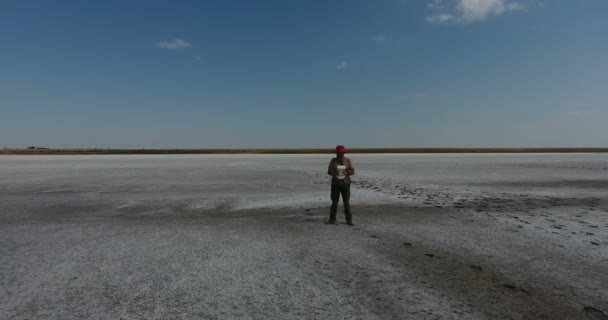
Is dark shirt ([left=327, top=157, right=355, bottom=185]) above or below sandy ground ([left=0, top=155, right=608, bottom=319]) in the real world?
above

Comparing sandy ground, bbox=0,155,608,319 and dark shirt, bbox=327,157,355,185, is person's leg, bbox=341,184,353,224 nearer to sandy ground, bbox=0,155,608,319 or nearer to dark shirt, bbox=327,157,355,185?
dark shirt, bbox=327,157,355,185

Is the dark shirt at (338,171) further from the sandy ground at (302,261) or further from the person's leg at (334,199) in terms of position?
the sandy ground at (302,261)

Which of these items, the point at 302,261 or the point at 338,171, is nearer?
the point at 302,261

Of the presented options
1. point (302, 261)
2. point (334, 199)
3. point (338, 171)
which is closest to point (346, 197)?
point (334, 199)

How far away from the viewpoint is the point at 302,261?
580cm

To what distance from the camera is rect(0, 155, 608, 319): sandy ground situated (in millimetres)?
4152

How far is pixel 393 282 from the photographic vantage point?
489cm

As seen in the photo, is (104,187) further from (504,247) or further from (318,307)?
(504,247)

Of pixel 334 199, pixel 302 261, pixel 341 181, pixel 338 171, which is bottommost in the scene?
pixel 302 261

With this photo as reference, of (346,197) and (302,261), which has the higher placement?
(346,197)

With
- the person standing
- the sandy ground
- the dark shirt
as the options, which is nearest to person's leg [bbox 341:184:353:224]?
the person standing

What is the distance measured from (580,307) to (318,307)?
3.33 m

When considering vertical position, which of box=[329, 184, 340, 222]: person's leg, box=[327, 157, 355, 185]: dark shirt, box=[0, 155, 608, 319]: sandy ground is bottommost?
box=[0, 155, 608, 319]: sandy ground

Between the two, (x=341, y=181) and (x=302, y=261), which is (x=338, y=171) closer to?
(x=341, y=181)
